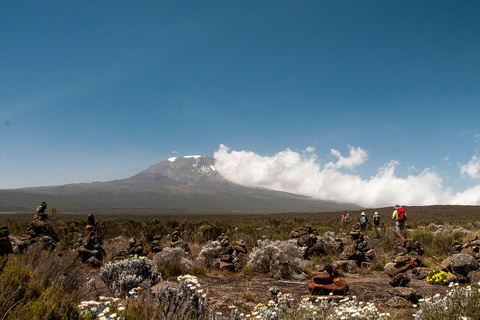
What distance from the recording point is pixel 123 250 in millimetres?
10711

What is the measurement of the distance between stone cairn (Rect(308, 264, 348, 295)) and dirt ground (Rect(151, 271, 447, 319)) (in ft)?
0.75

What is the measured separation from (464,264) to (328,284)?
13.3 ft

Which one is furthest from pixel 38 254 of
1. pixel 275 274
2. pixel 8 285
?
pixel 275 274

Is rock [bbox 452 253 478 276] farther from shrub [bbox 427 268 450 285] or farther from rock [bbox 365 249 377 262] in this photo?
rock [bbox 365 249 377 262]

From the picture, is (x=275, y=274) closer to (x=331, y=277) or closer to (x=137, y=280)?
(x=331, y=277)

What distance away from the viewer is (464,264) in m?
7.08

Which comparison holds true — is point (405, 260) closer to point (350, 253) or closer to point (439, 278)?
point (350, 253)

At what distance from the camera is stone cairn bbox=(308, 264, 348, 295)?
6.00 metres

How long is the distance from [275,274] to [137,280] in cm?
445

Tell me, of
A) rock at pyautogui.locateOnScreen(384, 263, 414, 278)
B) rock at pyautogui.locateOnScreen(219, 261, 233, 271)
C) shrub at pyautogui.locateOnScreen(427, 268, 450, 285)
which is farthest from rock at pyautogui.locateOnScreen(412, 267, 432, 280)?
rock at pyautogui.locateOnScreen(219, 261, 233, 271)

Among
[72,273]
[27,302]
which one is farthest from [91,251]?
[27,302]

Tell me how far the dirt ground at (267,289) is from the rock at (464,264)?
0.92 m

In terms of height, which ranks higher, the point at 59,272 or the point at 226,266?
the point at 59,272

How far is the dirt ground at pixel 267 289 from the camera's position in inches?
208
